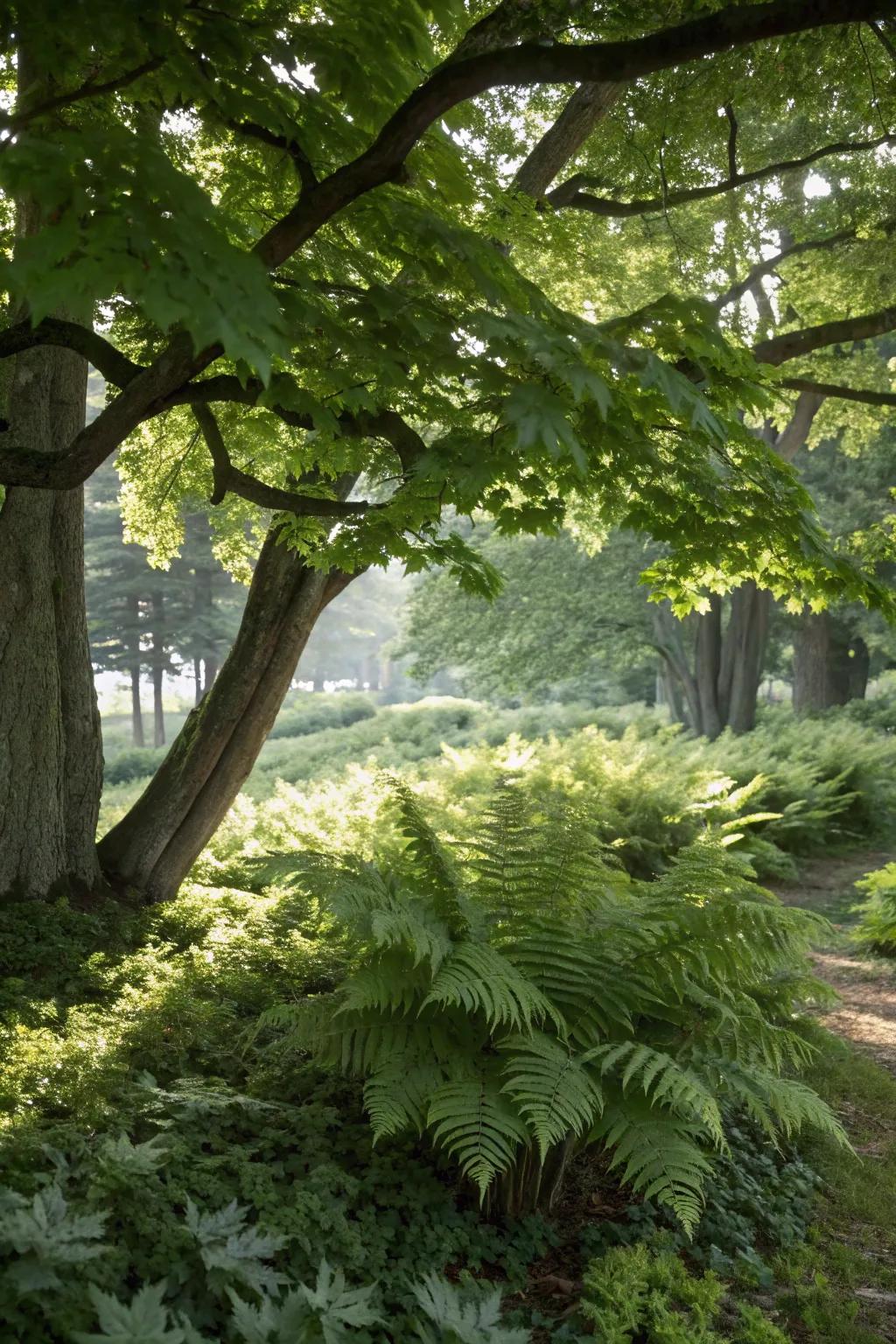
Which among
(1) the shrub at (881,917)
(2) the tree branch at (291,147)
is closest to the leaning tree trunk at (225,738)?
(2) the tree branch at (291,147)

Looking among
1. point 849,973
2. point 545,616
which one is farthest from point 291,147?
point 545,616

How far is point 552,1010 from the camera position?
3549 mm

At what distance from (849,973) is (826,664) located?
48.6 ft

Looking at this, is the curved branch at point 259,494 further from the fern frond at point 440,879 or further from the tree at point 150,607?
the tree at point 150,607

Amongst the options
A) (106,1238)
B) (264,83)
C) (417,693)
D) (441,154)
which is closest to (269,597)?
(441,154)

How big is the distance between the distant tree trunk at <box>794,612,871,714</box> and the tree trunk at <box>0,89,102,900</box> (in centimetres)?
1645

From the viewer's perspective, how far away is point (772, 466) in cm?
447

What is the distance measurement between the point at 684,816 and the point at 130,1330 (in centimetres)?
843

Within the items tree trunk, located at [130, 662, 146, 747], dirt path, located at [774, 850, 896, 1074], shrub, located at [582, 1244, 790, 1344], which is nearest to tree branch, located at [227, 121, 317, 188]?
dirt path, located at [774, 850, 896, 1074]

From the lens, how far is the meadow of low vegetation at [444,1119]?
105 inches

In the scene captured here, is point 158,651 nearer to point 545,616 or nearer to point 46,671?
point 545,616

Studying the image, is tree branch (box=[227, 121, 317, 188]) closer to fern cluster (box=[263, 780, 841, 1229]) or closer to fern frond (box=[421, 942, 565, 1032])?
fern cluster (box=[263, 780, 841, 1229])

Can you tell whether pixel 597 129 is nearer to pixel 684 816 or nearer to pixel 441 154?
pixel 441 154

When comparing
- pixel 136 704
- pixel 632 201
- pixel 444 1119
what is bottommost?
pixel 444 1119
